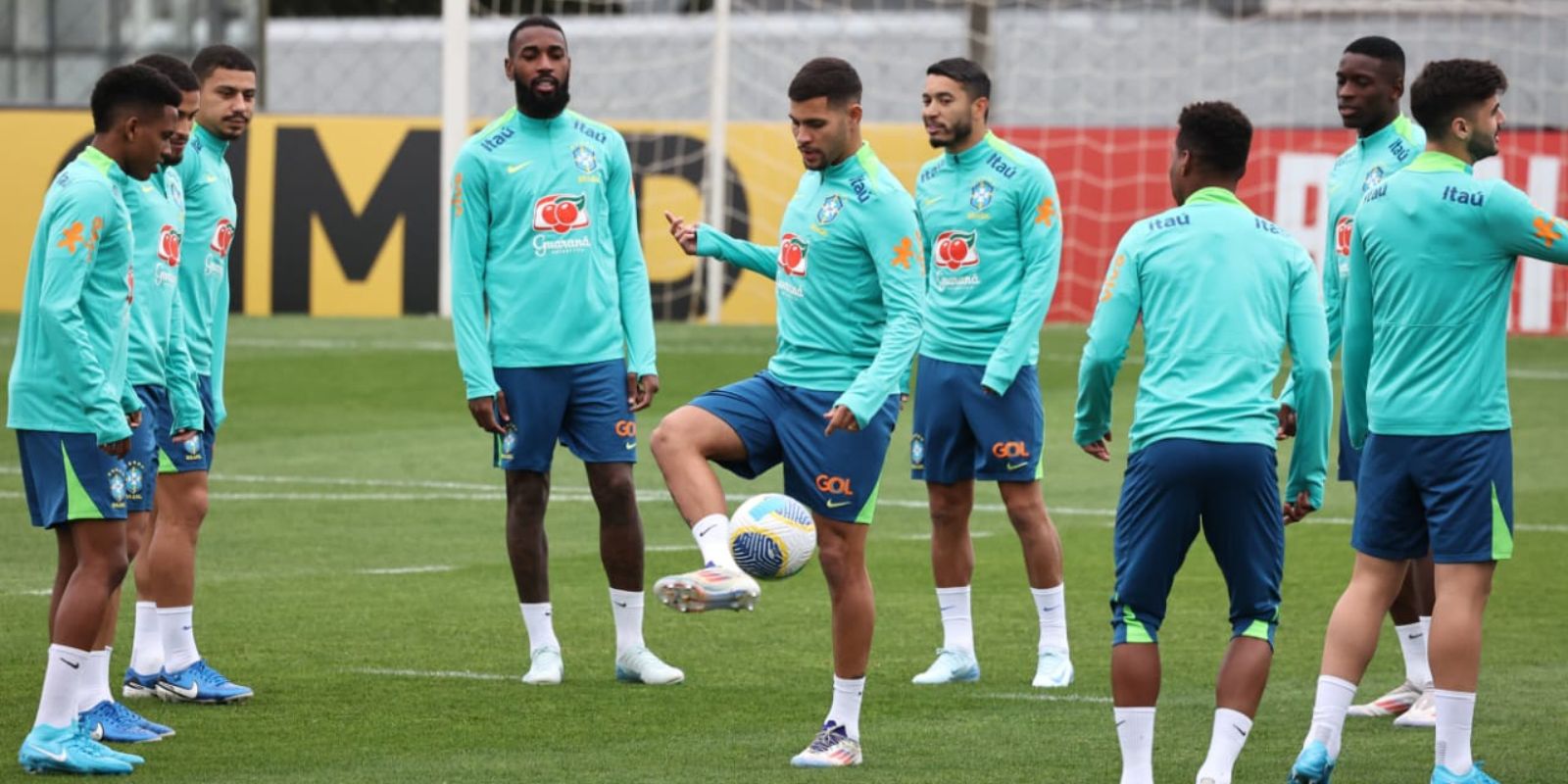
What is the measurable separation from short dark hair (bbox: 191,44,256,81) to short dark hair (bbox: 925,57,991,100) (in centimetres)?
251

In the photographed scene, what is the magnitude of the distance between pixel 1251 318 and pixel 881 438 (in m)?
1.46

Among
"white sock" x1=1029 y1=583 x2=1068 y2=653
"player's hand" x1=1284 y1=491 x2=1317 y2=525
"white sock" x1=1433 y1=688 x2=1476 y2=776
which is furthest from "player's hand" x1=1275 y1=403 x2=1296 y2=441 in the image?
"white sock" x1=1029 y1=583 x2=1068 y2=653

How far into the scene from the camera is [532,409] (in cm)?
855

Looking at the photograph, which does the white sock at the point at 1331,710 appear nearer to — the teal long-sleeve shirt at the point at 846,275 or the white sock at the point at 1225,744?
the white sock at the point at 1225,744

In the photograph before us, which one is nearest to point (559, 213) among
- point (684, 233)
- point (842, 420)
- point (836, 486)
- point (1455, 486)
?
point (684, 233)

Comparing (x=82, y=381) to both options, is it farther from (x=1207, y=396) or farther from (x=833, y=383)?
(x=1207, y=396)

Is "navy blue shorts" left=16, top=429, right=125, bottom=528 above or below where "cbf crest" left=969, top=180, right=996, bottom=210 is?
below

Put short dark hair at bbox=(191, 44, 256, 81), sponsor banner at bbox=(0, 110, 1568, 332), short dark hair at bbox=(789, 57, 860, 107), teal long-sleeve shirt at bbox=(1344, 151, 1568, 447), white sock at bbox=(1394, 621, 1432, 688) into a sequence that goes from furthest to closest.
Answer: sponsor banner at bbox=(0, 110, 1568, 332), short dark hair at bbox=(191, 44, 256, 81), white sock at bbox=(1394, 621, 1432, 688), short dark hair at bbox=(789, 57, 860, 107), teal long-sleeve shirt at bbox=(1344, 151, 1568, 447)

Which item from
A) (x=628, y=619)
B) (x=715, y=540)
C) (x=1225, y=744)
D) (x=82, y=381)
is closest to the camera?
(x=1225, y=744)

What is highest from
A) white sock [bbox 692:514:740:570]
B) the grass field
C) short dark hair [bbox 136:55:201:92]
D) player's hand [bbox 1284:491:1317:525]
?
short dark hair [bbox 136:55:201:92]

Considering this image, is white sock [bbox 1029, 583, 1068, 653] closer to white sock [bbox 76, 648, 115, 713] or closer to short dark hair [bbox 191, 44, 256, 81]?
white sock [bbox 76, 648, 115, 713]

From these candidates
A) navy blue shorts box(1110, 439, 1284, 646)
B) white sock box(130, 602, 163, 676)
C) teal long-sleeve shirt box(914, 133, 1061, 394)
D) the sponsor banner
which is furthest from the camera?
the sponsor banner

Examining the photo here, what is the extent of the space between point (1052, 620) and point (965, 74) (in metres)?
2.05

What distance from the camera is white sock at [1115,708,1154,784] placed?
636 cm
